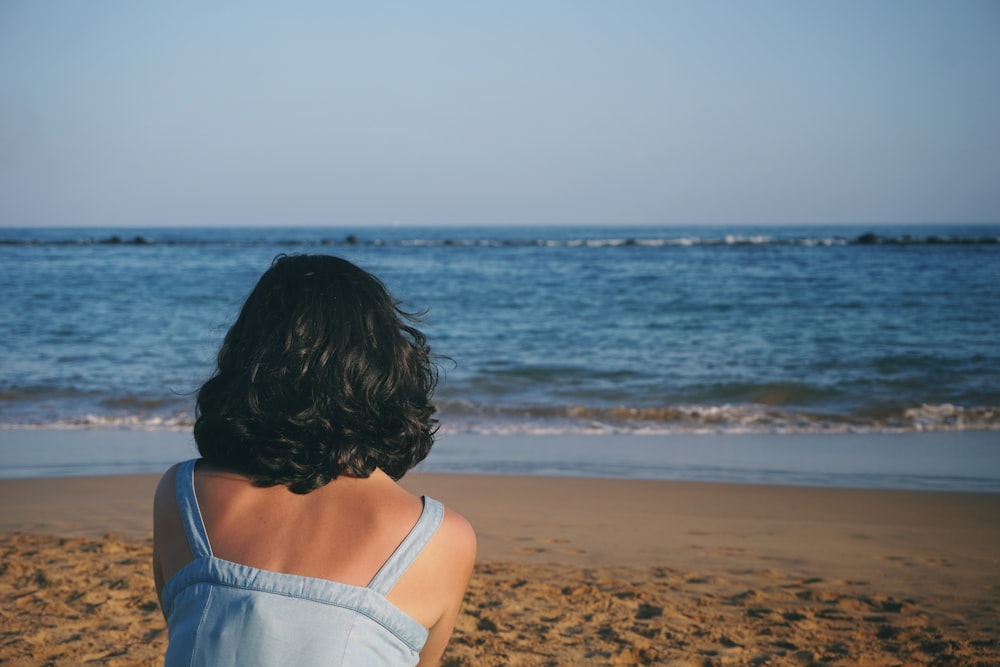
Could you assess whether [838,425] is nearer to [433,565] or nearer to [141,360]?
[433,565]

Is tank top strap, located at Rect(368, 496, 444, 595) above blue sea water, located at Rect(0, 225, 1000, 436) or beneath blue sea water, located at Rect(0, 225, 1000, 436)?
above

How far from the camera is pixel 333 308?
141 cm

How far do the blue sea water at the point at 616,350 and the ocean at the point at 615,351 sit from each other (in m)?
0.04

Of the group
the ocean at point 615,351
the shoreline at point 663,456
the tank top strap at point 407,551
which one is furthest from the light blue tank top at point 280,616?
the shoreline at point 663,456

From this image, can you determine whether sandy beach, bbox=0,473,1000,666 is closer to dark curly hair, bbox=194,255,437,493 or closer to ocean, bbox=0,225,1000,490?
ocean, bbox=0,225,1000,490

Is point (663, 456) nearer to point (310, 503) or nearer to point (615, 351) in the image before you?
point (615, 351)

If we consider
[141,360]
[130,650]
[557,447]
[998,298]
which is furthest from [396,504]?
[998,298]

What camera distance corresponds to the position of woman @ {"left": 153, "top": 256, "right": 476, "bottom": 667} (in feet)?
4.10

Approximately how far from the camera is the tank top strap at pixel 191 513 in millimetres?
1302

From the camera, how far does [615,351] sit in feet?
45.5

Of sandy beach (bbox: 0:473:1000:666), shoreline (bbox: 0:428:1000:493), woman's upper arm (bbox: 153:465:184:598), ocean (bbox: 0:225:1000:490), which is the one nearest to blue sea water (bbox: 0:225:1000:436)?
ocean (bbox: 0:225:1000:490)

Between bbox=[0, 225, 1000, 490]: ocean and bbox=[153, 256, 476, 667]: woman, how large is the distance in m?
0.50

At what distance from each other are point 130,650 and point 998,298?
68.8ft

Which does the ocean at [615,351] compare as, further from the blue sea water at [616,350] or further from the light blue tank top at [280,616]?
the light blue tank top at [280,616]
